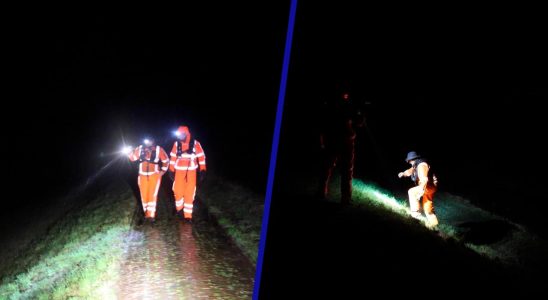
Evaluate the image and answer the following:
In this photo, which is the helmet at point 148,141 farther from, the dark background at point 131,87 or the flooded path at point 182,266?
the dark background at point 131,87

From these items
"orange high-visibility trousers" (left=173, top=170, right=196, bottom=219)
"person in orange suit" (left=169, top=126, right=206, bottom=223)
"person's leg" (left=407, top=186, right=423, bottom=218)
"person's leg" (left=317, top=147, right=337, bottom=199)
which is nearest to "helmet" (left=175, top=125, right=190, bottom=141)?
"person in orange suit" (left=169, top=126, right=206, bottom=223)

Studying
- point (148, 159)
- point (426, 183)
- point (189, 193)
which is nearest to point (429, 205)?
point (426, 183)

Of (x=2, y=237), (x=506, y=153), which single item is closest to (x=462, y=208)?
(x=506, y=153)

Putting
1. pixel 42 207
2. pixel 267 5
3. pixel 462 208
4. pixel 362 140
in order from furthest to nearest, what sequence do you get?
pixel 267 5
pixel 362 140
pixel 42 207
pixel 462 208

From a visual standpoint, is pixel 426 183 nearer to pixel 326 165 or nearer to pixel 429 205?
pixel 429 205

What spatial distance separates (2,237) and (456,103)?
21.4 meters

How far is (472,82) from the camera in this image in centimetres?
2283

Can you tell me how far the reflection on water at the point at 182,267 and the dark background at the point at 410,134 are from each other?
719mm

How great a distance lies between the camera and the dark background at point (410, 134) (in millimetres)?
6684

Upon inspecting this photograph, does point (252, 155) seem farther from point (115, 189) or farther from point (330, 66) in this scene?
point (330, 66)

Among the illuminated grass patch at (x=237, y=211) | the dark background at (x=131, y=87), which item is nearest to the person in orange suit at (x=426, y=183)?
the illuminated grass patch at (x=237, y=211)

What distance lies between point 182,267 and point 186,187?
7.85 feet

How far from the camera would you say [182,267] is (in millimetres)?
6414

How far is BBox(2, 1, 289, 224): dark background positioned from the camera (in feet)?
77.3
